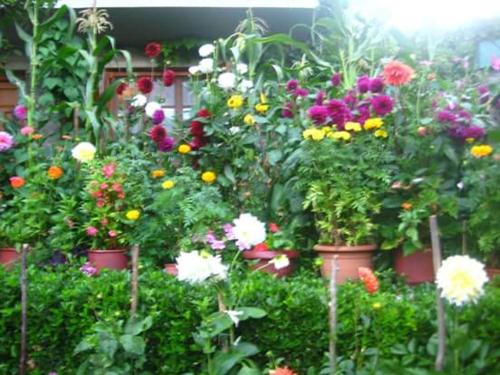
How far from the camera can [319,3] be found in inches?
260

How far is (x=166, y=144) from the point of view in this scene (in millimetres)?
4293

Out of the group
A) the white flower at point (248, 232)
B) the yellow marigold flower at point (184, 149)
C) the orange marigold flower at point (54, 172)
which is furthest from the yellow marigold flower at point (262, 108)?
the white flower at point (248, 232)

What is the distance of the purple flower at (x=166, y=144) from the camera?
4285 millimetres

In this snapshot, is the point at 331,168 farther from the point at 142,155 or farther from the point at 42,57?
the point at 42,57

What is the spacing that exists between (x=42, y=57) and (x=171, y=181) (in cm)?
225

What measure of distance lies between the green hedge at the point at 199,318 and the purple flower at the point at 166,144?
52.6 inches

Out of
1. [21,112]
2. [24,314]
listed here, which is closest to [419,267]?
[24,314]

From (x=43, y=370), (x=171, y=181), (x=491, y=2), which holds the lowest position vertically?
(x=43, y=370)

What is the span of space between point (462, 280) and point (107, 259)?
7.39ft

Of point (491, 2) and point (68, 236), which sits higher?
point (491, 2)

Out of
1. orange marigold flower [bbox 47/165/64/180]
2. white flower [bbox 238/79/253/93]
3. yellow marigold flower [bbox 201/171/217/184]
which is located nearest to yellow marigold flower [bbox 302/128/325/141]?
yellow marigold flower [bbox 201/171/217/184]

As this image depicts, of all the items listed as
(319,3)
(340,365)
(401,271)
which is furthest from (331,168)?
(319,3)

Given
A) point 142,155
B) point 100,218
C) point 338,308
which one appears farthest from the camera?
point 142,155

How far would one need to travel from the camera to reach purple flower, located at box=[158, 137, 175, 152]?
4285 millimetres
